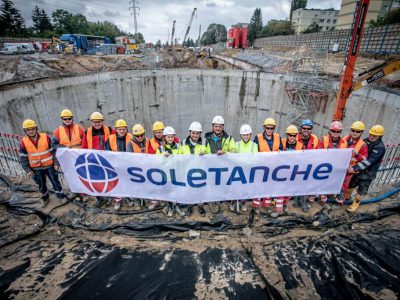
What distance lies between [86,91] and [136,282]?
14461 millimetres

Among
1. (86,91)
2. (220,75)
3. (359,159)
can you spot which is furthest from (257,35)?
(359,159)

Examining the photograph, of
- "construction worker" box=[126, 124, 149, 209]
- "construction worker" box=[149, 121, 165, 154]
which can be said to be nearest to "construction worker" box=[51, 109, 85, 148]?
"construction worker" box=[126, 124, 149, 209]

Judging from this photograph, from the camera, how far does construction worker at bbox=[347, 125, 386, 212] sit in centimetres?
421

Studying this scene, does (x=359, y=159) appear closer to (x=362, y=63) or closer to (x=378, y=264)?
(x=378, y=264)

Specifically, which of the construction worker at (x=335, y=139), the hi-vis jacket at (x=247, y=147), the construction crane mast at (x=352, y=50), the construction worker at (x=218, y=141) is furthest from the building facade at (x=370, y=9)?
the construction worker at (x=218, y=141)

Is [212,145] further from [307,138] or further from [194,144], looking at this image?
[307,138]

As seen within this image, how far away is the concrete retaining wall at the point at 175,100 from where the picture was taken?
1086 cm

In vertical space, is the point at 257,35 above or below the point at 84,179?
above

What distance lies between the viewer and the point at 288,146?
4559mm

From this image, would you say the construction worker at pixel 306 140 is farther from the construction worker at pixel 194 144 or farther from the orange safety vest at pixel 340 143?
the construction worker at pixel 194 144

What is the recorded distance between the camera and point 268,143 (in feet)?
14.9

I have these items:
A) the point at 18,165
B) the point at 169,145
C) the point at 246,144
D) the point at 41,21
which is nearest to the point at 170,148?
the point at 169,145

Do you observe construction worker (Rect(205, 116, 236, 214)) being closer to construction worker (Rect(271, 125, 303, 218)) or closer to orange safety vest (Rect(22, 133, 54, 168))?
construction worker (Rect(271, 125, 303, 218))

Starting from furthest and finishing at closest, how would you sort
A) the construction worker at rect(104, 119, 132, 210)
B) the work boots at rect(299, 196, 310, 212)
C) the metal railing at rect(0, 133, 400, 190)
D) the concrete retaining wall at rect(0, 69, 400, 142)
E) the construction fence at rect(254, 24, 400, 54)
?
the construction fence at rect(254, 24, 400, 54)
the concrete retaining wall at rect(0, 69, 400, 142)
the metal railing at rect(0, 133, 400, 190)
the work boots at rect(299, 196, 310, 212)
the construction worker at rect(104, 119, 132, 210)
